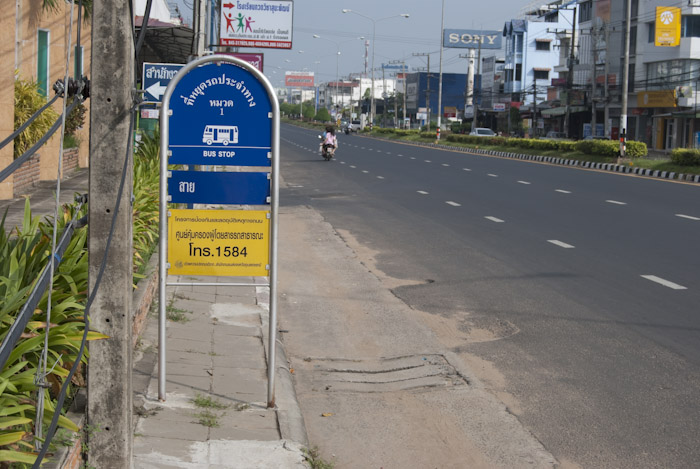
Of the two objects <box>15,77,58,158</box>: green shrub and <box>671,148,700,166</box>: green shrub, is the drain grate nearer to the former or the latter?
<box>15,77,58,158</box>: green shrub

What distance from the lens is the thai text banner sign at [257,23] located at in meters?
24.8

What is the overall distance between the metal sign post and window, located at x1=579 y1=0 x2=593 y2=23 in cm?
7371

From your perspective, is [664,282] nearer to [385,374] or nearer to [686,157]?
[385,374]

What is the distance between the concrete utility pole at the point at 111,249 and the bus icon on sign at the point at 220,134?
1362 millimetres

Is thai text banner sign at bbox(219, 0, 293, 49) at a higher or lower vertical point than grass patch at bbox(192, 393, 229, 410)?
higher

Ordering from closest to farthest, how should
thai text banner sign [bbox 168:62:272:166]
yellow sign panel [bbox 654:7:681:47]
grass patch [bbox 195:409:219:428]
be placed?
grass patch [bbox 195:409:219:428] < thai text banner sign [bbox 168:62:272:166] < yellow sign panel [bbox 654:7:681:47]

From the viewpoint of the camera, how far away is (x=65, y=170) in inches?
886

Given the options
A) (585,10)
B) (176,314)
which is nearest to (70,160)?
(176,314)

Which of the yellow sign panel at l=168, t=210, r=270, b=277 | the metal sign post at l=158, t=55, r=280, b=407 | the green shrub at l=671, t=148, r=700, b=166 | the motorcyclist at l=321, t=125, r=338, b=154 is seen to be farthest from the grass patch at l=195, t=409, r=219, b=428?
the motorcyclist at l=321, t=125, r=338, b=154

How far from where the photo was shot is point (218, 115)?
5730 mm

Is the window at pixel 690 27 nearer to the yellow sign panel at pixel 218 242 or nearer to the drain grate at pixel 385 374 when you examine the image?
the drain grate at pixel 385 374

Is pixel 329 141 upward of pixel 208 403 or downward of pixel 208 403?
upward

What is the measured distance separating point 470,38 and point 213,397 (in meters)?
125

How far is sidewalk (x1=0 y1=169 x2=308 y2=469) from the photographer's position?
4961 millimetres
